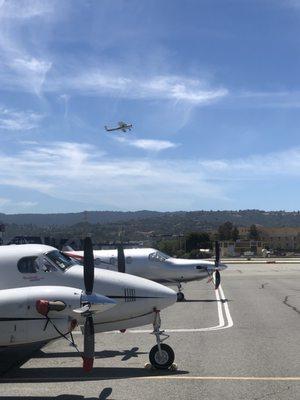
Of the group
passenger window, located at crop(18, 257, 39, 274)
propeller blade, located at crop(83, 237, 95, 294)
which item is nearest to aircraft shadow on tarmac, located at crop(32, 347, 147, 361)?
passenger window, located at crop(18, 257, 39, 274)

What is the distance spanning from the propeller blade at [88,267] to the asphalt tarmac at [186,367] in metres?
1.60

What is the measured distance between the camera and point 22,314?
9.20 meters

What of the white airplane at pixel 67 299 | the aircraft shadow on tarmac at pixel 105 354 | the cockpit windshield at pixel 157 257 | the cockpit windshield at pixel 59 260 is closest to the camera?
the white airplane at pixel 67 299

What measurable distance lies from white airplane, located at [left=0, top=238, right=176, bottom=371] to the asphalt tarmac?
2.18 feet

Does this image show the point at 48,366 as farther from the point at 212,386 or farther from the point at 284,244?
the point at 284,244

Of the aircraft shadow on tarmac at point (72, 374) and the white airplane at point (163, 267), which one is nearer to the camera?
the aircraft shadow on tarmac at point (72, 374)

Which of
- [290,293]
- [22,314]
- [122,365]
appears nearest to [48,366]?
[122,365]

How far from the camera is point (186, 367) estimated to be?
10.4 metres

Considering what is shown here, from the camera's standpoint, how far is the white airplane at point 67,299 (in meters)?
9.10

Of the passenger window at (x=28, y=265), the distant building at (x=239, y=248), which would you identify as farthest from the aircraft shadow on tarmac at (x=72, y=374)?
the distant building at (x=239, y=248)

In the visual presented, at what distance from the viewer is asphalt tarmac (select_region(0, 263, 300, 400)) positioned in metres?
8.74

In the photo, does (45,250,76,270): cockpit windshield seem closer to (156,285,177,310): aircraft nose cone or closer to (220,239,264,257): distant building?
(156,285,177,310): aircraft nose cone

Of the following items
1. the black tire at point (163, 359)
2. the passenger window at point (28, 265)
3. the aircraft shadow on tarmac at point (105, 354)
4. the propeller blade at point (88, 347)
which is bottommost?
the aircraft shadow on tarmac at point (105, 354)

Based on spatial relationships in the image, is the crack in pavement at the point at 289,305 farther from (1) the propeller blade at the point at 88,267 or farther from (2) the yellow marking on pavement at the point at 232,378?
(1) the propeller blade at the point at 88,267
